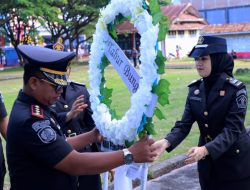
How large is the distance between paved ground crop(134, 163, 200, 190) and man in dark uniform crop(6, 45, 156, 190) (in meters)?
3.29

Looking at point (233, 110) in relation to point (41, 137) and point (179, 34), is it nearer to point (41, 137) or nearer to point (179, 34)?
point (41, 137)

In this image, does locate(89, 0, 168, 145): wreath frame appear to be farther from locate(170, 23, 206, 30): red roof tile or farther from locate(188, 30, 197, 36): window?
A: locate(188, 30, 197, 36): window

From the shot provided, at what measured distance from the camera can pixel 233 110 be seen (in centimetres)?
339

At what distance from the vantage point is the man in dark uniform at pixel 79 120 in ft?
12.9

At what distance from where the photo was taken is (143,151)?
2428mm

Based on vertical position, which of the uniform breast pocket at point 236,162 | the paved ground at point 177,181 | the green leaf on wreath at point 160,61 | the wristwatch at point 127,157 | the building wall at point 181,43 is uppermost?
the green leaf on wreath at point 160,61

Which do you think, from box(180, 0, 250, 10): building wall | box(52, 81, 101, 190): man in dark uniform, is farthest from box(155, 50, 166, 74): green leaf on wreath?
box(180, 0, 250, 10): building wall

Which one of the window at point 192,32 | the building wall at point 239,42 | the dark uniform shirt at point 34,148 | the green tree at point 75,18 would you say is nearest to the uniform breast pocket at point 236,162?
the dark uniform shirt at point 34,148

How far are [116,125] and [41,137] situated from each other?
1.36 feet

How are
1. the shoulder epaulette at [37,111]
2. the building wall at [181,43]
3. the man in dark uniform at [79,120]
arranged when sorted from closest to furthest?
the shoulder epaulette at [37,111]
the man in dark uniform at [79,120]
the building wall at [181,43]

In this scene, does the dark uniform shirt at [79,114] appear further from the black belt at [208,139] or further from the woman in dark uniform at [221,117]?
the black belt at [208,139]

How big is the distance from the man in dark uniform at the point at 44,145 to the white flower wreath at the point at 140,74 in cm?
12

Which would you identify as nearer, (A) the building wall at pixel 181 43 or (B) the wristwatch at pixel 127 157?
(B) the wristwatch at pixel 127 157

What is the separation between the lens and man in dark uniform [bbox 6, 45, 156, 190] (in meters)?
2.49
